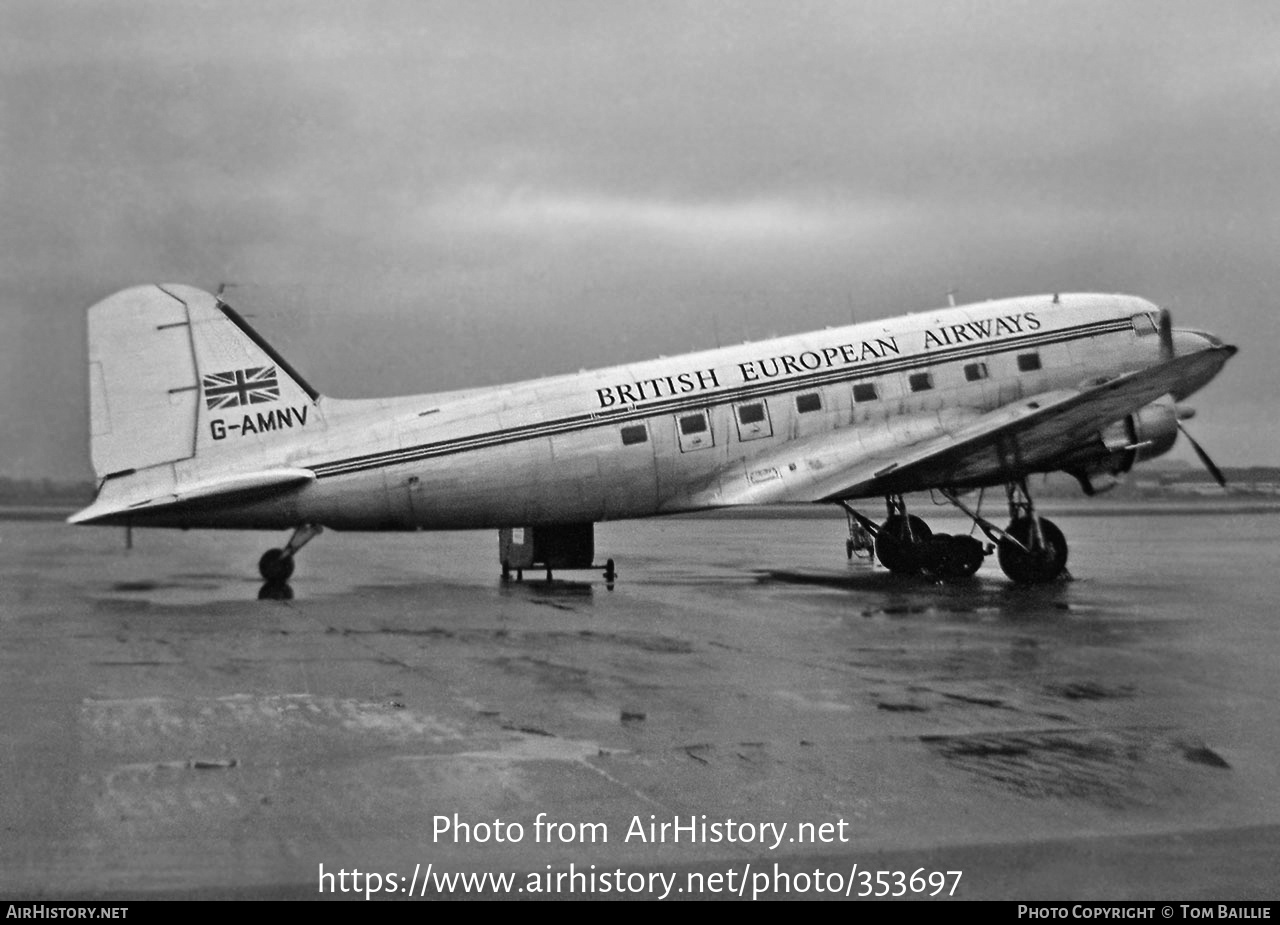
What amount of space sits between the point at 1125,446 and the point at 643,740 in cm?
1782

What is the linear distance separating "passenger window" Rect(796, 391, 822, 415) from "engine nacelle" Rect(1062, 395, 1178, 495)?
4734 mm

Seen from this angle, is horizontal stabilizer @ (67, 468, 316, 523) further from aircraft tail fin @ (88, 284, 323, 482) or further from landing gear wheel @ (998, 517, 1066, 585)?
landing gear wheel @ (998, 517, 1066, 585)

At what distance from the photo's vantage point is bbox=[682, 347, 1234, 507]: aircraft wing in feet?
81.8

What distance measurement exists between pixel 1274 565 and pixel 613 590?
16.2m

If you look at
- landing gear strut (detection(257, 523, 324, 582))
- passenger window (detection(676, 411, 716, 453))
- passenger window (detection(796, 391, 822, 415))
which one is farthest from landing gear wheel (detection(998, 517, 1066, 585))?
landing gear strut (detection(257, 523, 324, 582))

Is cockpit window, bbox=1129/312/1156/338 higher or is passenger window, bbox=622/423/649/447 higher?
cockpit window, bbox=1129/312/1156/338

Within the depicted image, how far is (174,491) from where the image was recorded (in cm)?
2392

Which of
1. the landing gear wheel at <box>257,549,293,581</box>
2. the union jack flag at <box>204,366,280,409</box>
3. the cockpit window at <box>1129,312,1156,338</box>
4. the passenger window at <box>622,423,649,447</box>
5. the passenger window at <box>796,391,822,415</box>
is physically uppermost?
the cockpit window at <box>1129,312,1156,338</box>

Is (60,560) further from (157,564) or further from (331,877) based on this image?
(331,877)

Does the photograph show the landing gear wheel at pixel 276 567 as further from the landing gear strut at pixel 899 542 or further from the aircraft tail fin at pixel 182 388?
the landing gear strut at pixel 899 542

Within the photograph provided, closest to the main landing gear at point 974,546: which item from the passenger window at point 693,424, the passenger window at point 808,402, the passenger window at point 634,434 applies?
the passenger window at point 808,402

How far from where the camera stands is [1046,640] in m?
17.4

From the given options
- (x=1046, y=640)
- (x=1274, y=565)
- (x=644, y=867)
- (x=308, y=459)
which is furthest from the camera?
(x=1274, y=565)
